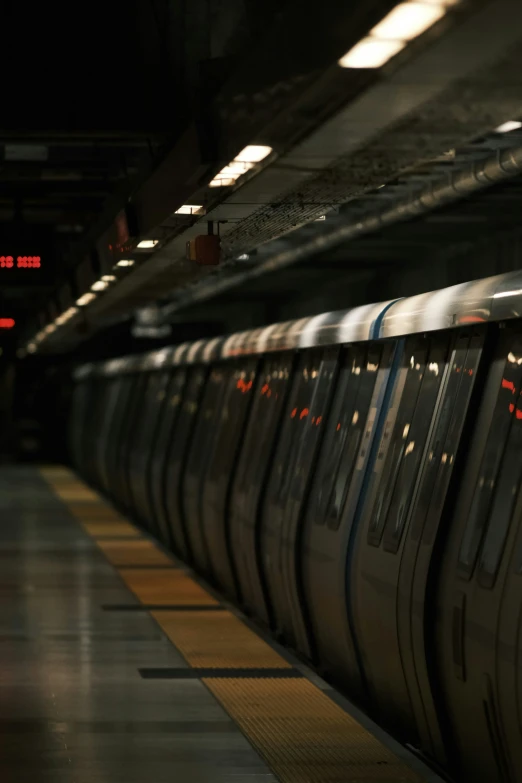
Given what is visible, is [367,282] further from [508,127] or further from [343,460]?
[508,127]

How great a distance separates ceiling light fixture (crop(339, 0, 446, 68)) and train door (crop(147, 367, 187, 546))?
12.8 metres

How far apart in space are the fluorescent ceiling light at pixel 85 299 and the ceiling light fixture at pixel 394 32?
11422mm

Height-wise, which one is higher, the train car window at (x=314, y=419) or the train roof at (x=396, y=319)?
the train roof at (x=396, y=319)

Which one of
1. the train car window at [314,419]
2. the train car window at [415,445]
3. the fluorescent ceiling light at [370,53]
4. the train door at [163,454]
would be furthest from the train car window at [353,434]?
the train door at [163,454]

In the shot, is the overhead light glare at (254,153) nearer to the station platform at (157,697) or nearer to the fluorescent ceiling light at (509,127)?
the fluorescent ceiling light at (509,127)

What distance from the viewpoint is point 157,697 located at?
775 cm

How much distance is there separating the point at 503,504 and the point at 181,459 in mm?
A: 10383

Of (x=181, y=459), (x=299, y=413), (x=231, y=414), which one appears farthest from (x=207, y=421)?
(x=299, y=413)

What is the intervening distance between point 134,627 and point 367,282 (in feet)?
26.9

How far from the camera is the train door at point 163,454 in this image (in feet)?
56.3

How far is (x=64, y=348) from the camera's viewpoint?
3172cm

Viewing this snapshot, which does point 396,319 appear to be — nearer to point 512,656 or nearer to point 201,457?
point 512,656

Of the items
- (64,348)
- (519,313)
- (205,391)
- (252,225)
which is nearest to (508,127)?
(519,313)

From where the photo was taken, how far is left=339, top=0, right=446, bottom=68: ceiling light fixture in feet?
12.1
